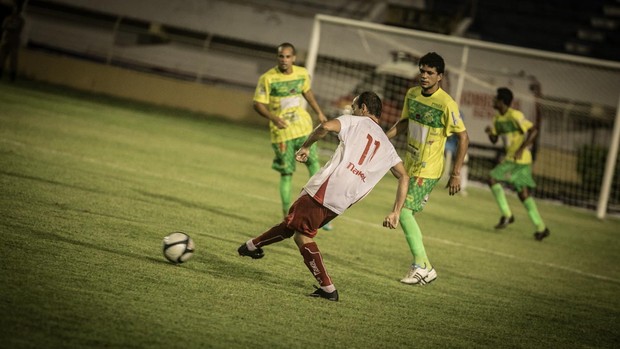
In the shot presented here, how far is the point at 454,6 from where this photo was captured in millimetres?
30703

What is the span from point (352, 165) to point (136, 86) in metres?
21.7

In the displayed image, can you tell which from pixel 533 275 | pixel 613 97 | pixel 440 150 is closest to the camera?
pixel 440 150

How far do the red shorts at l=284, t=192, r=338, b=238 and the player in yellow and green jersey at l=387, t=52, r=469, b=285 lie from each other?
5.54 ft

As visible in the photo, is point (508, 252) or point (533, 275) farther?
point (508, 252)

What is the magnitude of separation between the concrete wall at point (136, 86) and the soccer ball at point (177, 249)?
2062 centimetres

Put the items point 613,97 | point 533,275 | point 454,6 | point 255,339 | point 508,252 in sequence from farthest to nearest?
point 454,6 → point 613,97 → point 508,252 → point 533,275 → point 255,339

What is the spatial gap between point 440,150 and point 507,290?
1662 mm

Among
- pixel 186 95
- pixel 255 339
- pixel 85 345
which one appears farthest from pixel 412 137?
pixel 186 95

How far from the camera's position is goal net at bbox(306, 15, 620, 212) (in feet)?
71.2

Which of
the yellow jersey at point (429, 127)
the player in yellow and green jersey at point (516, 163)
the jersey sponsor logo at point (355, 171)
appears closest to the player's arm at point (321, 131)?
the jersey sponsor logo at point (355, 171)

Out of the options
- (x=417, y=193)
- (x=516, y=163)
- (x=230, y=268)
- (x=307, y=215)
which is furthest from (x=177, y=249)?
(x=516, y=163)

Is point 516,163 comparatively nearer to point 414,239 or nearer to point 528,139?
point 528,139

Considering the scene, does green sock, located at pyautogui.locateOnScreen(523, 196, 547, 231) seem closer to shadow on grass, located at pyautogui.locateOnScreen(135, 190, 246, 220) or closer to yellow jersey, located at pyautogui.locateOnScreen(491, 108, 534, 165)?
yellow jersey, located at pyautogui.locateOnScreen(491, 108, 534, 165)

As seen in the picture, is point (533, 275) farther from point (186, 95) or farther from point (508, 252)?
point (186, 95)
